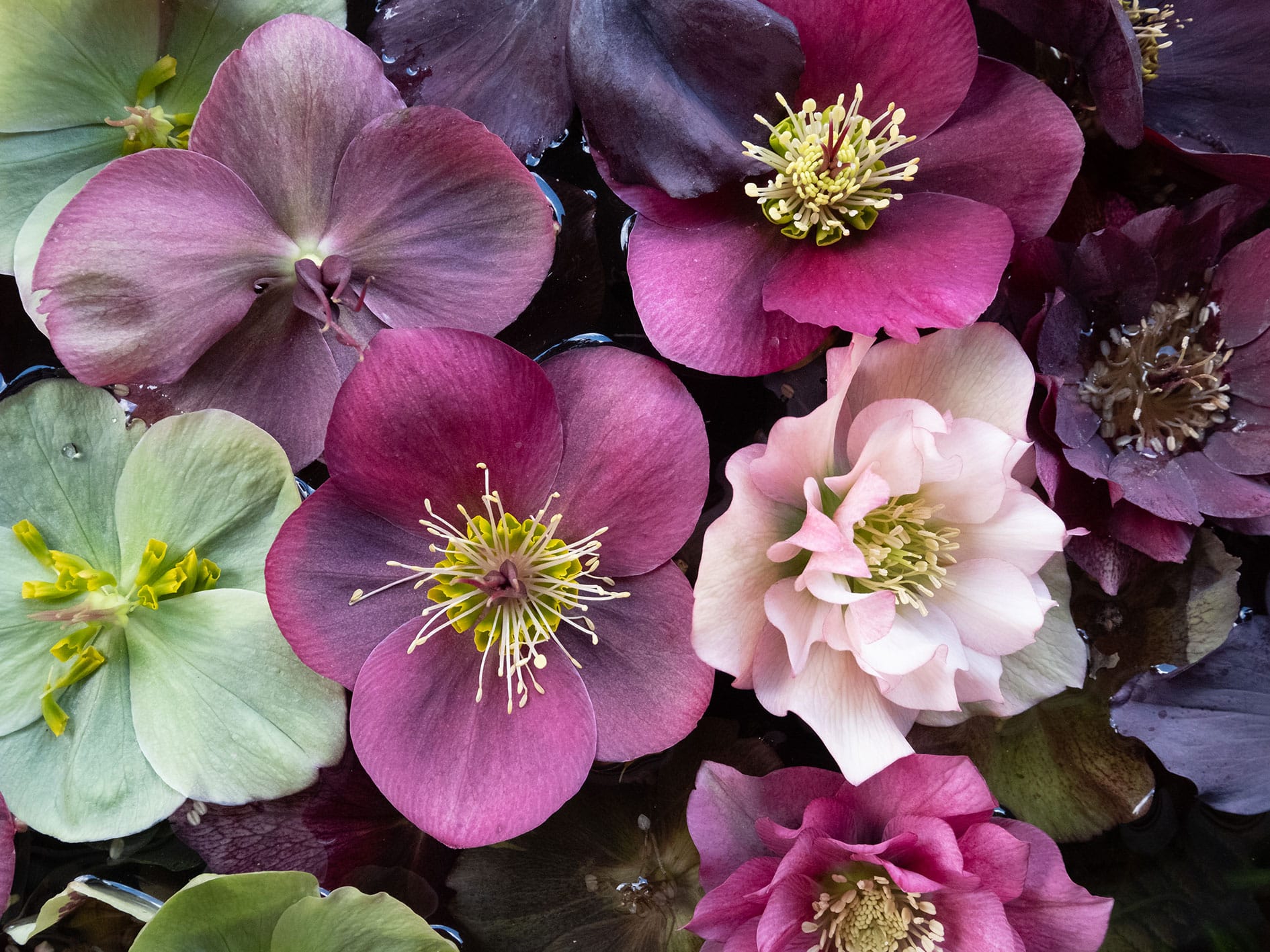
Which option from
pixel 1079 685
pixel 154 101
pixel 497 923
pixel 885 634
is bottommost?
pixel 497 923

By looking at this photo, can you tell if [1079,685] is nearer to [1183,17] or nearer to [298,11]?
[1183,17]

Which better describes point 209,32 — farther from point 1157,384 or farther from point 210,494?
point 1157,384

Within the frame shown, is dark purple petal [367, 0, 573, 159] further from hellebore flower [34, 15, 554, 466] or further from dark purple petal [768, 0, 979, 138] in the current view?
dark purple petal [768, 0, 979, 138]

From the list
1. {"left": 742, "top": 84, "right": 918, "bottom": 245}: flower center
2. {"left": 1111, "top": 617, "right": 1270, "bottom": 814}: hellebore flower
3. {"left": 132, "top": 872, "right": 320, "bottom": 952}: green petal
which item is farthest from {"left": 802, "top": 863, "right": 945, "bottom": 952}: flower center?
{"left": 742, "top": 84, "right": 918, "bottom": 245}: flower center

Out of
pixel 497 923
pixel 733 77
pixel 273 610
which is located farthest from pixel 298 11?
pixel 497 923

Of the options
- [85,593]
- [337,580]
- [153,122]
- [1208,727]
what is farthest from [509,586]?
[1208,727]

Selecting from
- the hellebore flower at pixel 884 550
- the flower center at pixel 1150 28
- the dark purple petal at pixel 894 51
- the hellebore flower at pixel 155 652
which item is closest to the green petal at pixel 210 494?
the hellebore flower at pixel 155 652

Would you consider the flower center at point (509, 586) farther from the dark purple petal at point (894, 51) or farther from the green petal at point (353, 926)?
the dark purple petal at point (894, 51)
